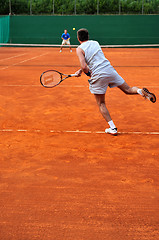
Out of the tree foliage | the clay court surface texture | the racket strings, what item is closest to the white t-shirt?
the clay court surface texture

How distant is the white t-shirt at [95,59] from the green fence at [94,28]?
22977 mm

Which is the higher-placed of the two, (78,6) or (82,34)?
(78,6)

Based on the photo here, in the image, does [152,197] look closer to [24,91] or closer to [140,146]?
[140,146]

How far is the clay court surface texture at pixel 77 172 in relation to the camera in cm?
222

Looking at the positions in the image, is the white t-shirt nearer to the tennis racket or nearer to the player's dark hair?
the player's dark hair

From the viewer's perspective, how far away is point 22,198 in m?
2.60

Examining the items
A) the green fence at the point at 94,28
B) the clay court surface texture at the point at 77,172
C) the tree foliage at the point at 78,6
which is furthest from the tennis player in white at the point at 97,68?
the tree foliage at the point at 78,6

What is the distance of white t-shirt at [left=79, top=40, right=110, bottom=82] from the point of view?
3.95 metres

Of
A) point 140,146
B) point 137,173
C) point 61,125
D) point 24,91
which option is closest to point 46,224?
point 137,173

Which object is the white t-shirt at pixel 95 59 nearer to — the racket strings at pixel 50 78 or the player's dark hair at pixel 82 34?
the player's dark hair at pixel 82 34

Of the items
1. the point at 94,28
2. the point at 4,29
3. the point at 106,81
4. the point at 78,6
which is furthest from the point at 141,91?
the point at 78,6

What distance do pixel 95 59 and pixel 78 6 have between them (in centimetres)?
2521

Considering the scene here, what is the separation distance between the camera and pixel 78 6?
27.6 meters

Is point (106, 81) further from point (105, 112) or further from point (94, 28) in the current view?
point (94, 28)
